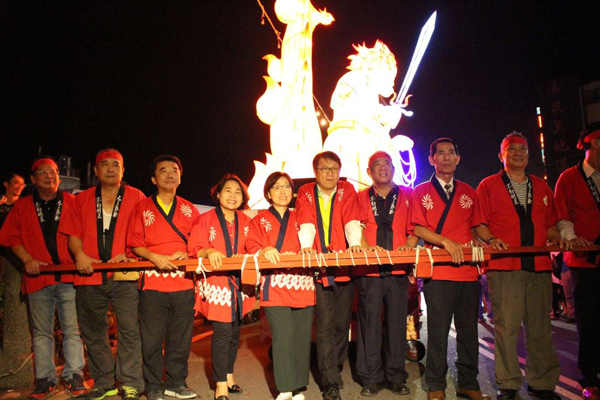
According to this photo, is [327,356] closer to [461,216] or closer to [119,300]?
[461,216]

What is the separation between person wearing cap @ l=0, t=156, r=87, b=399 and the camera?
4156mm

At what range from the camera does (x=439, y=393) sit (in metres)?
3.61

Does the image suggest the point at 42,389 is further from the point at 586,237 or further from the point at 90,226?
the point at 586,237

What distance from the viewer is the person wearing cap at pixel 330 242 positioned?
3.78 meters

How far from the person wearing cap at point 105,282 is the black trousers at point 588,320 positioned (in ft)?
14.4

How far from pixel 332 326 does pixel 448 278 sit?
122cm

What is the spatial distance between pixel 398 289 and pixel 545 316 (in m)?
1.43

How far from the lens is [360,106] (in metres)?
10.3

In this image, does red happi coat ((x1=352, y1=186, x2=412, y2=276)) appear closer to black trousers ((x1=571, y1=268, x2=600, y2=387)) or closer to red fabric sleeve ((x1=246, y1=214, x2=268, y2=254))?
red fabric sleeve ((x1=246, y1=214, x2=268, y2=254))

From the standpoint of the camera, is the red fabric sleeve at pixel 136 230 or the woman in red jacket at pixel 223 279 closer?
the woman in red jacket at pixel 223 279

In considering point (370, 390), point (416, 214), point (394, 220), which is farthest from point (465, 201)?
point (370, 390)

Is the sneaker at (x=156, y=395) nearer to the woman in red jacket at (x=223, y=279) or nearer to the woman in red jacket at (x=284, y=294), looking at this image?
the woman in red jacket at (x=223, y=279)

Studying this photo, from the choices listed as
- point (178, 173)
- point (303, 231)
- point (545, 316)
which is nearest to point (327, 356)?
point (303, 231)

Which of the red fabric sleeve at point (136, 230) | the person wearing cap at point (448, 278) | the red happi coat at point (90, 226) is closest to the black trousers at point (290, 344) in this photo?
the person wearing cap at point (448, 278)
